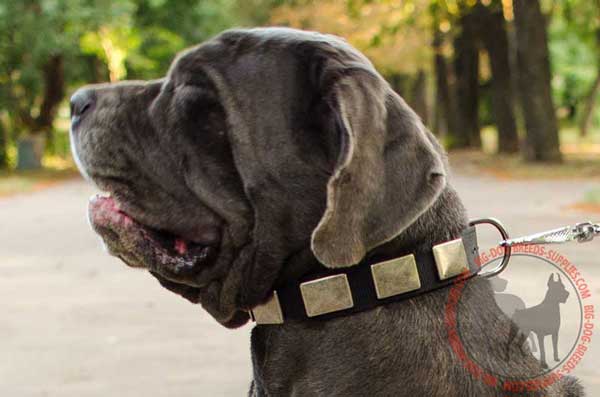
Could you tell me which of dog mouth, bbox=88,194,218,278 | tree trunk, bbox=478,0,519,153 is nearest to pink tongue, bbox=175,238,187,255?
dog mouth, bbox=88,194,218,278

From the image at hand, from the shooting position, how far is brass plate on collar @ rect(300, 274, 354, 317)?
2598 millimetres

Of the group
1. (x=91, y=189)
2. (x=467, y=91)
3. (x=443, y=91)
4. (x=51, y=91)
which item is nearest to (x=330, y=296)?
(x=91, y=189)

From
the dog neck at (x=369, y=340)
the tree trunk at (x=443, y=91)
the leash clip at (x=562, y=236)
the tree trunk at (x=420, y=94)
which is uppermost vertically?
the dog neck at (x=369, y=340)

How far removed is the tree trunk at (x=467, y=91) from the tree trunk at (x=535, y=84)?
8160 mm

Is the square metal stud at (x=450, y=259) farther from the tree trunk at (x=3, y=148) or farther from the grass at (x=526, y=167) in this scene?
the tree trunk at (x=3, y=148)

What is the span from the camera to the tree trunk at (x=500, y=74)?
26719mm

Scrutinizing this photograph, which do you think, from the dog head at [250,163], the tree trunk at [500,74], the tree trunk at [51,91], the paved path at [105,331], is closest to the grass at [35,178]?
the tree trunk at [51,91]

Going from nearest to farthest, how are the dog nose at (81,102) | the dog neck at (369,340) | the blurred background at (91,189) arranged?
1. the dog neck at (369,340)
2. the dog nose at (81,102)
3. the blurred background at (91,189)

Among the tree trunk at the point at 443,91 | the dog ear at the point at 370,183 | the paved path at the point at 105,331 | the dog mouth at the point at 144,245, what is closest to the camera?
the dog ear at the point at 370,183

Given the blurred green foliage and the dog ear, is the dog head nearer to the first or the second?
the dog ear

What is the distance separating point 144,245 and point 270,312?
473mm

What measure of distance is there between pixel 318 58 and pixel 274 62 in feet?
0.46

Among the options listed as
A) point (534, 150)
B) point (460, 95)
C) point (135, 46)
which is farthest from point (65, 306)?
point (460, 95)

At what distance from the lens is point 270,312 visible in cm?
270
